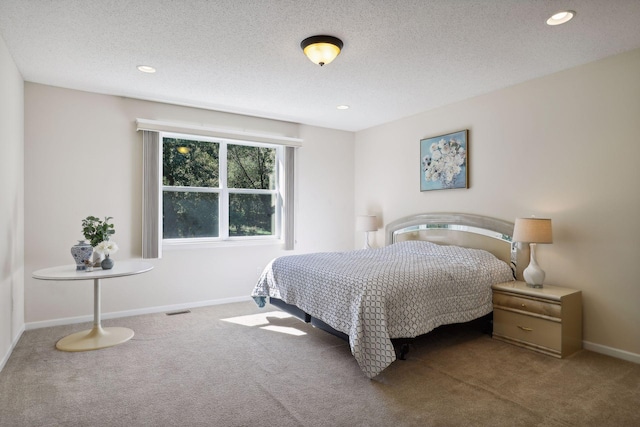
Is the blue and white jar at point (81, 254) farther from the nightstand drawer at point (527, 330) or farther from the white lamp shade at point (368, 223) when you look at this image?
the nightstand drawer at point (527, 330)

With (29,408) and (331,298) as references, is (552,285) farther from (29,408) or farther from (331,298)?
(29,408)

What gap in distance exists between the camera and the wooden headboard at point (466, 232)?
3807 mm

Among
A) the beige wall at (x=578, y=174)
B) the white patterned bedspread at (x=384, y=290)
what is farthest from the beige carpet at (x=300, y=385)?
the beige wall at (x=578, y=174)

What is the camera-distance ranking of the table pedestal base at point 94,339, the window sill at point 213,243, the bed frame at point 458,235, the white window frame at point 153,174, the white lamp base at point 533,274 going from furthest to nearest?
the window sill at point 213,243 → the white window frame at point 153,174 → the bed frame at point 458,235 → the white lamp base at point 533,274 → the table pedestal base at point 94,339

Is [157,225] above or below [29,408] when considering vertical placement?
above

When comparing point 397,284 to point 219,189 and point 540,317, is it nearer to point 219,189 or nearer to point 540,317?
point 540,317

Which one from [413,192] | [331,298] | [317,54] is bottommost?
[331,298]

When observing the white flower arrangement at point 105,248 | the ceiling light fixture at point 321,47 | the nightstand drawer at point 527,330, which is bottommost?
the nightstand drawer at point 527,330

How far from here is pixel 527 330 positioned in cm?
320

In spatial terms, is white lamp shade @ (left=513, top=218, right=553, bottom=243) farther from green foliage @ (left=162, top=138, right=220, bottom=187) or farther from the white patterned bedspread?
green foliage @ (left=162, top=138, right=220, bottom=187)

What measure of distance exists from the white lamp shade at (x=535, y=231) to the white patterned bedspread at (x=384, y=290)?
0.48 meters

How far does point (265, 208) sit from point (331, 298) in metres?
2.64

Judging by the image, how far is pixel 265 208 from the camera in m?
5.40

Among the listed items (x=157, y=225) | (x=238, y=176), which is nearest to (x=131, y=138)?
(x=157, y=225)
